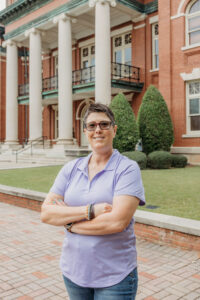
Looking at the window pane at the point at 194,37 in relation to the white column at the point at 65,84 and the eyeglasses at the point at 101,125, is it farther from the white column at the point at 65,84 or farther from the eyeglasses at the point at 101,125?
the eyeglasses at the point at 101,125

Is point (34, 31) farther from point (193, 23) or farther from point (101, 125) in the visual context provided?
point (101, 125)

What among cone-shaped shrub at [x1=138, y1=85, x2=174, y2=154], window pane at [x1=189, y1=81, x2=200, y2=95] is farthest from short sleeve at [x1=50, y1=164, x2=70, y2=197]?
window pane at [x1=189, y1=81, x2=200, y2=95]

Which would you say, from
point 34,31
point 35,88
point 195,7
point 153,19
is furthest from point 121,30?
point 35,88

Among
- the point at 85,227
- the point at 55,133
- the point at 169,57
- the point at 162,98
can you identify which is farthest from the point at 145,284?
the point at 55,133

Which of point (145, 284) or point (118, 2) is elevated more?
point (118, 2)

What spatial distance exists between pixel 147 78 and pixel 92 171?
784 inches

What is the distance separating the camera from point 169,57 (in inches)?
679

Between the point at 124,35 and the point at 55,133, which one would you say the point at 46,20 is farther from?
the point at 55,133

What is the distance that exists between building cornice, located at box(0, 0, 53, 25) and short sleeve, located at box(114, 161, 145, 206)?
78.1 ft

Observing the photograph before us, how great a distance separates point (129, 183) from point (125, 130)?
1284 cm

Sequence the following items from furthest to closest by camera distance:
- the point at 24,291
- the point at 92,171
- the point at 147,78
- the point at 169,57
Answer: the point at 147,78 → the point at 169,57 → the point at 24,291 → the point at 92,171

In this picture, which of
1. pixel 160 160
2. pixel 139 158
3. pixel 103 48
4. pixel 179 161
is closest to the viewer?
pixel 139 158

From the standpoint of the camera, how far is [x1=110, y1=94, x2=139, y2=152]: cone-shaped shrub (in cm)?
1451

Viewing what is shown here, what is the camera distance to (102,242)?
172cm
